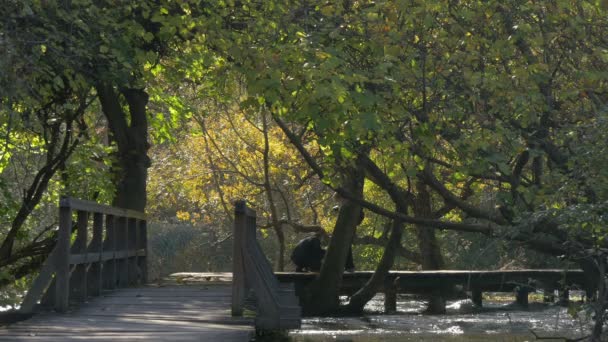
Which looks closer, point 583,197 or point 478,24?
point 583,197

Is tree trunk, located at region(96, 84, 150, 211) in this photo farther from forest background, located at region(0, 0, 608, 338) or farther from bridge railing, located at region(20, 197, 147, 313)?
bridge railing, located at region(20, 197, 147, 313)

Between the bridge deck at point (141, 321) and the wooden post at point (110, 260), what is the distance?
61cm

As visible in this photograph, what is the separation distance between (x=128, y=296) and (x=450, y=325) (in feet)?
27.2

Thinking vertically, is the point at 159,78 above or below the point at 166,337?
above

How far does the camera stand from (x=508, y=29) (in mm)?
14023

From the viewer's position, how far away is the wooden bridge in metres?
10.5

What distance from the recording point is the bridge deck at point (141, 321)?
999cm

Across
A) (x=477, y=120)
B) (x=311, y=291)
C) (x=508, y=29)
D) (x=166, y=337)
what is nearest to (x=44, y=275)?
(x=166, y=337)

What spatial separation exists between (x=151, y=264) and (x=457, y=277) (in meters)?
21.7

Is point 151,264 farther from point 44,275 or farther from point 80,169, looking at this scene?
point 44,275

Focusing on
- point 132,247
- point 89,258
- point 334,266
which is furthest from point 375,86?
point 334,266

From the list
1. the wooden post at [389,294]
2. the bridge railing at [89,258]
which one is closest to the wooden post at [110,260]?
the bridge railing at [89,258]

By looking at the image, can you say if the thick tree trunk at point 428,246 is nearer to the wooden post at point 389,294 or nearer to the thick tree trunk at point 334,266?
the wooden post at point 389,294

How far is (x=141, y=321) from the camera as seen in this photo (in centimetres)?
1137
